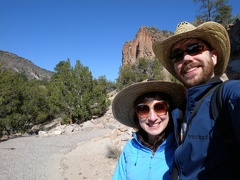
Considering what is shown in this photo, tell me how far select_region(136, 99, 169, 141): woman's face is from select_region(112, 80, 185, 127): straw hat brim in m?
0.13

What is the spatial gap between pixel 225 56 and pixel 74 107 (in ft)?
68.4

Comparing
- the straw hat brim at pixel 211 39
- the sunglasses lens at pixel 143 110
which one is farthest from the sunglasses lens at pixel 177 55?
the sunglasses lens at pixel 143 110

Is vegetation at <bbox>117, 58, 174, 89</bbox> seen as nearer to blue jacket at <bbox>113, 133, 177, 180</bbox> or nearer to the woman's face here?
the woman's face

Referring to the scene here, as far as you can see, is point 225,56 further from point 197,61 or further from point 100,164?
point 100,164

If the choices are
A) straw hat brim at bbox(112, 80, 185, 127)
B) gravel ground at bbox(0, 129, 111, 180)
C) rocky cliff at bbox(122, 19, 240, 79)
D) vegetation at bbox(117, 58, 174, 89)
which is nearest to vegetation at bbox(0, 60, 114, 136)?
gravel ground at bbox(0, 129, 111, 180)

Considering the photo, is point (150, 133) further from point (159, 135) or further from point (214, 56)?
point (214, 56)

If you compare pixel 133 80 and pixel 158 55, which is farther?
pixel 133 80

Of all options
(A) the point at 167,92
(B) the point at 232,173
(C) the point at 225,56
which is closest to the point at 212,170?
(B) the point at 232,173

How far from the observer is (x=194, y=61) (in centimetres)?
172

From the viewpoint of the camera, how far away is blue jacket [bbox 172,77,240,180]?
1.04m

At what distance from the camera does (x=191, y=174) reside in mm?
1272

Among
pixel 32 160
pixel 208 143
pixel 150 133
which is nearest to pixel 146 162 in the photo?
pixel 150 133

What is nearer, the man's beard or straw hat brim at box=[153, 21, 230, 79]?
the man's beard

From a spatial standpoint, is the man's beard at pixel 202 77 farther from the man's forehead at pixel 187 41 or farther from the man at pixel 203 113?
the man's forehead at pixel 187 41
